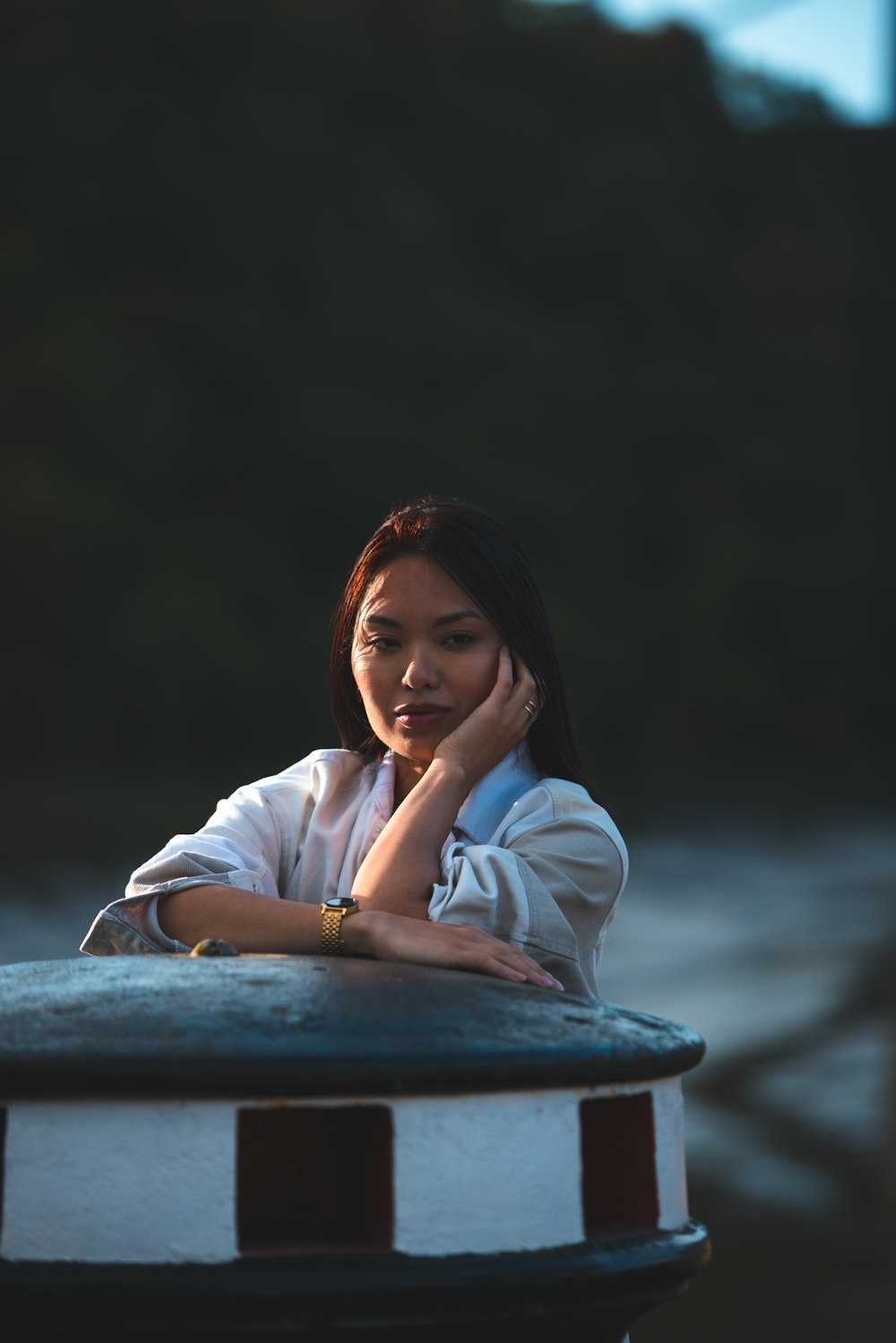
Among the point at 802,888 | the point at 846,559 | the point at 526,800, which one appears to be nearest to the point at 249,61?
the point at 846,559

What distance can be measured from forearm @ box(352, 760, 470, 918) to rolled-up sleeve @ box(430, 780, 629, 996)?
21 millimetres

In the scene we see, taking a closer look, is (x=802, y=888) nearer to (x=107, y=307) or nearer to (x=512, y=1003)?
(x=107, y=307)

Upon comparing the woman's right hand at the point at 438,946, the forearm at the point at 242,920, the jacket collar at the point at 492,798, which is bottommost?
the woman's right hand at the point at 438,946

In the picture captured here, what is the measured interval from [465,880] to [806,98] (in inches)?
1823

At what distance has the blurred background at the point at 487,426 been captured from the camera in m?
18.9

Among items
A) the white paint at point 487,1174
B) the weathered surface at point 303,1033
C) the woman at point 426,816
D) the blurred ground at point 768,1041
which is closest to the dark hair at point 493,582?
the woman at point 426,816

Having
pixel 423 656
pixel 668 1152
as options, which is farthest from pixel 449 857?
pixel 668 1152

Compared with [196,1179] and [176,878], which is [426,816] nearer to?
[176,878]

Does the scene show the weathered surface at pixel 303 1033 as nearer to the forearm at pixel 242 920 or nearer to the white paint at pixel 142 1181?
the white paint at pixel 142 1181

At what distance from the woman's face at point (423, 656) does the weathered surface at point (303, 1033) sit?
46 centimetres

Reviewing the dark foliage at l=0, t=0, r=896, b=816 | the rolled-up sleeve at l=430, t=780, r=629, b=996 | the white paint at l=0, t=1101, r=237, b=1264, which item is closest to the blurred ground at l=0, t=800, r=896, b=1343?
the rolled-up sleeve at l=430, t=780, r=629, b=996

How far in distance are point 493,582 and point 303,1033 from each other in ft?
2.61

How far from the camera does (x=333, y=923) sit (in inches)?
70.6

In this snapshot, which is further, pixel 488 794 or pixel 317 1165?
pixel 488 794
